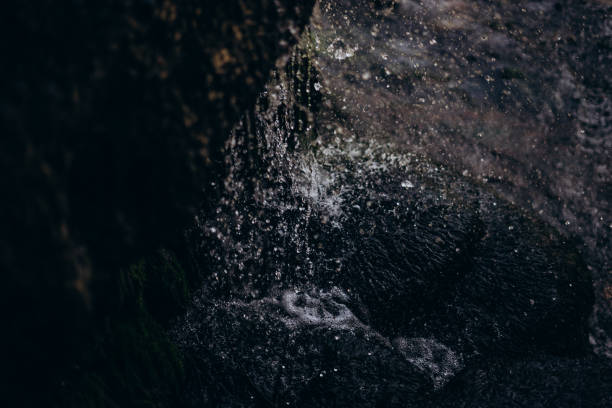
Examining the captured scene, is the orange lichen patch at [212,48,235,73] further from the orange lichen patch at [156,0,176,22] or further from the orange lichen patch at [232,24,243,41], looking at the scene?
the orange lichen patch at [156,0,176,22]

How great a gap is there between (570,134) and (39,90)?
4.16 meters

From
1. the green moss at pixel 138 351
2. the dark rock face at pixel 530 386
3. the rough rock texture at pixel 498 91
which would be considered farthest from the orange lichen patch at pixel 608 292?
the green moss at pixel 138 351

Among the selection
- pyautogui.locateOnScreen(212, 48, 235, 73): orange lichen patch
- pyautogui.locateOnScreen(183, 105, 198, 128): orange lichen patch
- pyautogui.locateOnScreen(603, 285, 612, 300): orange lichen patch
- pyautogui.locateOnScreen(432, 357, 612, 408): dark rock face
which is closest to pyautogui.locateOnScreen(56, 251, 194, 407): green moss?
pyautogui.locateOnScreen(183, 105, 198, 128): orange lichen patch

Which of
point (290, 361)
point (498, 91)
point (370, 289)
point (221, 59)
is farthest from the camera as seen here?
point (498, 91)

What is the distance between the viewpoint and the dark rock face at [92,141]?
2.55 feet

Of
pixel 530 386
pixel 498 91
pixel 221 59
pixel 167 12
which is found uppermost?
pixel 498 91

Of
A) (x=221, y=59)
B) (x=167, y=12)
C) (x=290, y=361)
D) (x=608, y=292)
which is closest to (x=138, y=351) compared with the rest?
(x=290, y=361)

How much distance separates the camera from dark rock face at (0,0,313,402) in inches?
30.6

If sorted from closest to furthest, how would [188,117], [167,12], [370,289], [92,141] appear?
[92,141]
[167,12]
[188,117]
[370,289]

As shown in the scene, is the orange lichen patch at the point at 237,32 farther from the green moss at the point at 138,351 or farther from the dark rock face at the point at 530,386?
the dark rock face at the point at 530,386

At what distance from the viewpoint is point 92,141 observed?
3.08 feet

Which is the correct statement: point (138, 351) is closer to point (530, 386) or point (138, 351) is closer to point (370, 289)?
point (370, 289)

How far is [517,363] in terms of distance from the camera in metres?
2.27

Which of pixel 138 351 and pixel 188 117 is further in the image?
pixel 138 351
